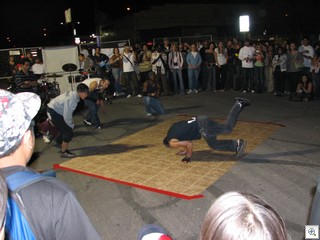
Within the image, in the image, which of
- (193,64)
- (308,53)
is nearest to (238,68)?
(193,64)

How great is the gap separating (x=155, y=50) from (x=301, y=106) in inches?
256

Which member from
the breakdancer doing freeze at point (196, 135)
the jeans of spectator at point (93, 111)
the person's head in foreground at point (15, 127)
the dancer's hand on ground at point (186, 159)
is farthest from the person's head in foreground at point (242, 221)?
the jeans of spectator at point (93, 111)

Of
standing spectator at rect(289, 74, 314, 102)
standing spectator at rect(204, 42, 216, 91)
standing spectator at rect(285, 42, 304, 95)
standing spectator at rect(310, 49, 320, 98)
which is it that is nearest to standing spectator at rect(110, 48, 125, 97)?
standing spectator at rect(204, 42, 216, 91)

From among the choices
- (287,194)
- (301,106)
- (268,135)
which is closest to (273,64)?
(301,106)

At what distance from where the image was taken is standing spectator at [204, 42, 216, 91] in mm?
13516

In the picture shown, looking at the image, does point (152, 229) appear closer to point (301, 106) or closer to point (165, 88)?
point (301, 106)

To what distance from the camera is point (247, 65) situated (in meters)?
12.8

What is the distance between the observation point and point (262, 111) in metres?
9.88

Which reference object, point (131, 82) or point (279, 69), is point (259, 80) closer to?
point (279, 69)

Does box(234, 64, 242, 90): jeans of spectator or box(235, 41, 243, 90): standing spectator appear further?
box(234, 64, 242, 90): jeans of spectator

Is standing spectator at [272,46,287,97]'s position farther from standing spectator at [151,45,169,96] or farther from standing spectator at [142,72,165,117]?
standing spectator at [142,72,165,117]

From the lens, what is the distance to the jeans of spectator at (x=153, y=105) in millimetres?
10211

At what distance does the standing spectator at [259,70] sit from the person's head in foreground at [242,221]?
11998 mm

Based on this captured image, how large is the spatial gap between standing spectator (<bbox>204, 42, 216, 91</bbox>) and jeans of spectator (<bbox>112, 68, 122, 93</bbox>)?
3.71m
